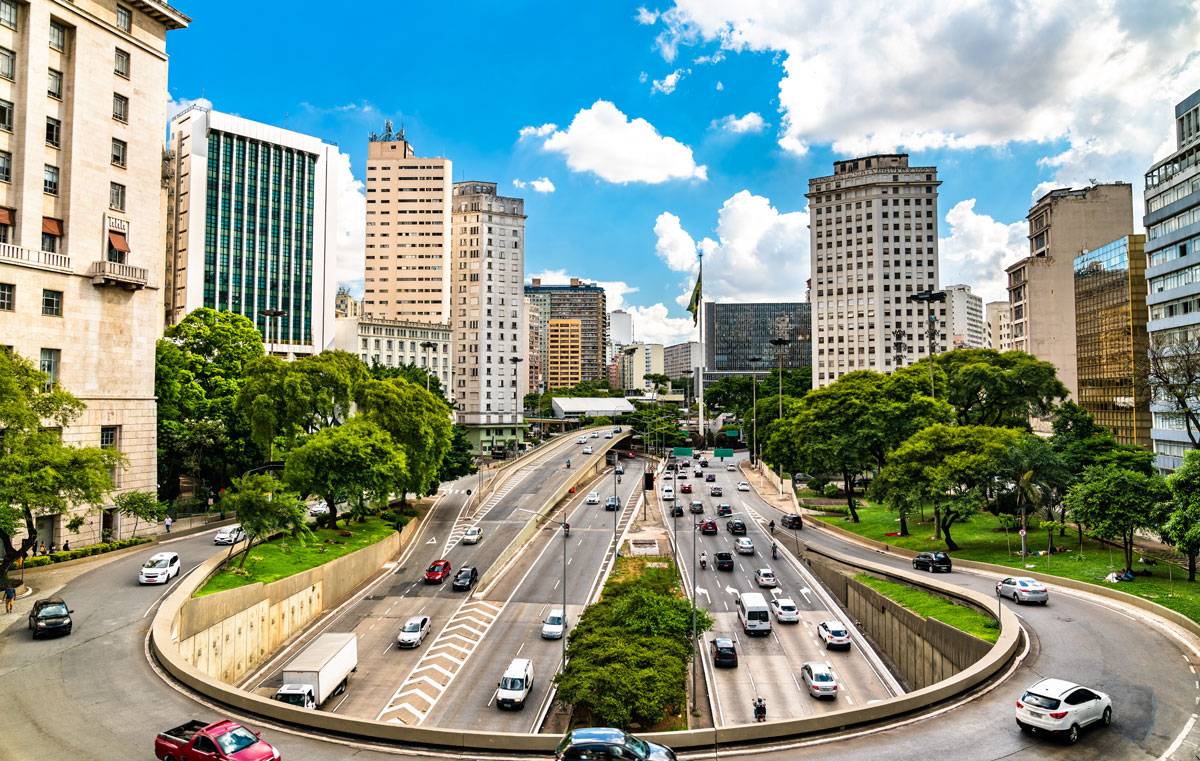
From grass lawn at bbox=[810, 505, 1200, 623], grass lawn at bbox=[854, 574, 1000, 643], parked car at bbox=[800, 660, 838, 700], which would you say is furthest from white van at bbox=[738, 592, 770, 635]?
grass lawn at bbox=[810, 505, 1200, 623]

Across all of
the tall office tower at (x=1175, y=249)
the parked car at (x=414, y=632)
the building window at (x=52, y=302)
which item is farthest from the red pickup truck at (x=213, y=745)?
the tall office tower at (x=1175, y=249)

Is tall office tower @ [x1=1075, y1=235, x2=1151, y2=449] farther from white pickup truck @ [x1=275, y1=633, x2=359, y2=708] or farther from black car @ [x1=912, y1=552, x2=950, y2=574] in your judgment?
white pickup truck @ [x1=275, y1=633, x2=359, y2=708]

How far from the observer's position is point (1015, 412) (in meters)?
72.8

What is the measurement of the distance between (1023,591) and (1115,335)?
2083 inches

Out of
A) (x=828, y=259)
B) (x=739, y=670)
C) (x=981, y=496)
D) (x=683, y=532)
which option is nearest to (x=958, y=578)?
(x=981, y=496)

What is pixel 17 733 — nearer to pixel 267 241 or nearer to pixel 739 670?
pixel 739 670

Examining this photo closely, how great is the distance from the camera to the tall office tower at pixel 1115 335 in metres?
73.8

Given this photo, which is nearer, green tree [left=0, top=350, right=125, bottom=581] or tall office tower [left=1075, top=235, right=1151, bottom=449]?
green tree [left=0, top=350, right=125, bottom=581]

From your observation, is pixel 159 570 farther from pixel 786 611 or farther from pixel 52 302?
pixel 786 611

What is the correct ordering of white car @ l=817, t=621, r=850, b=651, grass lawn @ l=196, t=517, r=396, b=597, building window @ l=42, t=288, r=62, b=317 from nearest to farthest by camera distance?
grass lawn @ l=196, t=517, r=396, b=597, white car @ l=817, t=621, r=850, b=651, building window @ l=42, t=288, r=62, b=317

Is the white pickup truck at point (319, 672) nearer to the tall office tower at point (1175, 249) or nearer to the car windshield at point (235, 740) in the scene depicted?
the car windshield at point (235, 740)

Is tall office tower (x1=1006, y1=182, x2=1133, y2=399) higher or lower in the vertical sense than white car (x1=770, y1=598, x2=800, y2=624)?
higher

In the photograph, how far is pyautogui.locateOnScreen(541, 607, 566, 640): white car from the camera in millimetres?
44250

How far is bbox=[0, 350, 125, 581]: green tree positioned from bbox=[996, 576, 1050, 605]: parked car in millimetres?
48327
